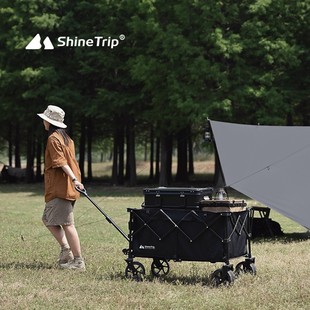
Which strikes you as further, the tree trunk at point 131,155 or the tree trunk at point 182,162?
the tree trunk at point 182,162

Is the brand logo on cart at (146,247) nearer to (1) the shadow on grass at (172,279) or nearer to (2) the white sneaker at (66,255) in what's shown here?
(1) the shadow on grass at (172,279)

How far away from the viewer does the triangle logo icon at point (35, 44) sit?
27.6 metres

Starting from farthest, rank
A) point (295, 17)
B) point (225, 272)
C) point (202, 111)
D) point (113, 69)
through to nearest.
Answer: point (113, 69), point (295, 17), point (202, 111), point (225, 272)

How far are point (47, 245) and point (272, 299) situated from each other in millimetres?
4652

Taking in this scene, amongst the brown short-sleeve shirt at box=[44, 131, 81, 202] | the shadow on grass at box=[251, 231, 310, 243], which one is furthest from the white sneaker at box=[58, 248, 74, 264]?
the shadow on grass at box=[251, 231, 310, 243]

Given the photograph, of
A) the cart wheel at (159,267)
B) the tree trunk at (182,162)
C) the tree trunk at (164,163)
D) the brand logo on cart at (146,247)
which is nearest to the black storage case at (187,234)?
the brand logo on cart at (146,247)

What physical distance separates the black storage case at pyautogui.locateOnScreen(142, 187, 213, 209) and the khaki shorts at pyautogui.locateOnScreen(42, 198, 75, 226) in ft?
3.24

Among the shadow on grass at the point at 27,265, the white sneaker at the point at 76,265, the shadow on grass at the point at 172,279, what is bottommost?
the shadow on grass at the point at 27,265

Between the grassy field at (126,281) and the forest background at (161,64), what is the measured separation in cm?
1266

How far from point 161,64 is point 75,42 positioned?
5.02 metres

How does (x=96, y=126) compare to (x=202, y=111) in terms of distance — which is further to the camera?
(x=96, y=126)

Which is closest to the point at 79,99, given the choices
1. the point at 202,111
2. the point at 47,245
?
the point at 202,111

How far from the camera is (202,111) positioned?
23.2m

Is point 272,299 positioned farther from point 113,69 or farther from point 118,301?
point 113,69
